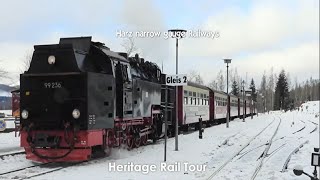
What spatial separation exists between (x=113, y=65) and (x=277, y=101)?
122 meters

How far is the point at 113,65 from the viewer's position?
1323cm

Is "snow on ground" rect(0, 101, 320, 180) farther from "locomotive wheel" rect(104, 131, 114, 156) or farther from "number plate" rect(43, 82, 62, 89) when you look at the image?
"number plate" rect(43, 82, 62, 89)

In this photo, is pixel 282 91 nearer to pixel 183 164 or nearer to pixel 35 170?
pixel 183 164

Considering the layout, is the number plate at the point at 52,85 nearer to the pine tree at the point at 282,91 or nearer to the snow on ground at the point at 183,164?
the snow on ground at the point at 183,164

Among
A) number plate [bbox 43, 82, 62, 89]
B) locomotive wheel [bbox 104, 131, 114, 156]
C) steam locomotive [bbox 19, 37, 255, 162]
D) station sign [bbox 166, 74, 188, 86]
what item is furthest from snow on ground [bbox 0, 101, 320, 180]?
station sign [bbox 166, 74, 188, 86]

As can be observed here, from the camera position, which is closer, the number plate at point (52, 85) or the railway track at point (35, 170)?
the railway track at point (35, 170)

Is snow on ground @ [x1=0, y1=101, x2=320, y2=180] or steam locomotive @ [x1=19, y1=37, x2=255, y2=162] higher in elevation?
steam locomotive @ [x1=19, y1=37, x2=255, y2=162]

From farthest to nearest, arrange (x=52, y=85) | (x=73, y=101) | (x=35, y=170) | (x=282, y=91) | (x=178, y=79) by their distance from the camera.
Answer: (x=282, y=91) < (x=178, y=79) < (x=52, y=85) < (x=73, y=101) < (x=35, y=170)

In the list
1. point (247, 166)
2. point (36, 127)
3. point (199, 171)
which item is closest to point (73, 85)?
point (36, 127)

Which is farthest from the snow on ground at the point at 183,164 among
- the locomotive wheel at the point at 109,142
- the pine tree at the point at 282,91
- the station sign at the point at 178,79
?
the pine tree at the point at 282,91

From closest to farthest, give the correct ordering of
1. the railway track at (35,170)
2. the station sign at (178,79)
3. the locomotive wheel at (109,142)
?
the railway track at (35,170)
the locomotive wheel at (109,142)
the station sign at (178,79)

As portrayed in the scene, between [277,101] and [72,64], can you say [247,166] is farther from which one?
[277,101]

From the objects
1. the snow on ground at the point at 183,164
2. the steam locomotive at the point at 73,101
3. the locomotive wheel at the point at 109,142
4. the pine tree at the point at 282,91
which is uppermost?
the pine tree at the point at 282,91

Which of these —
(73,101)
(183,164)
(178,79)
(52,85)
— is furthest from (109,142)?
(178,79)
